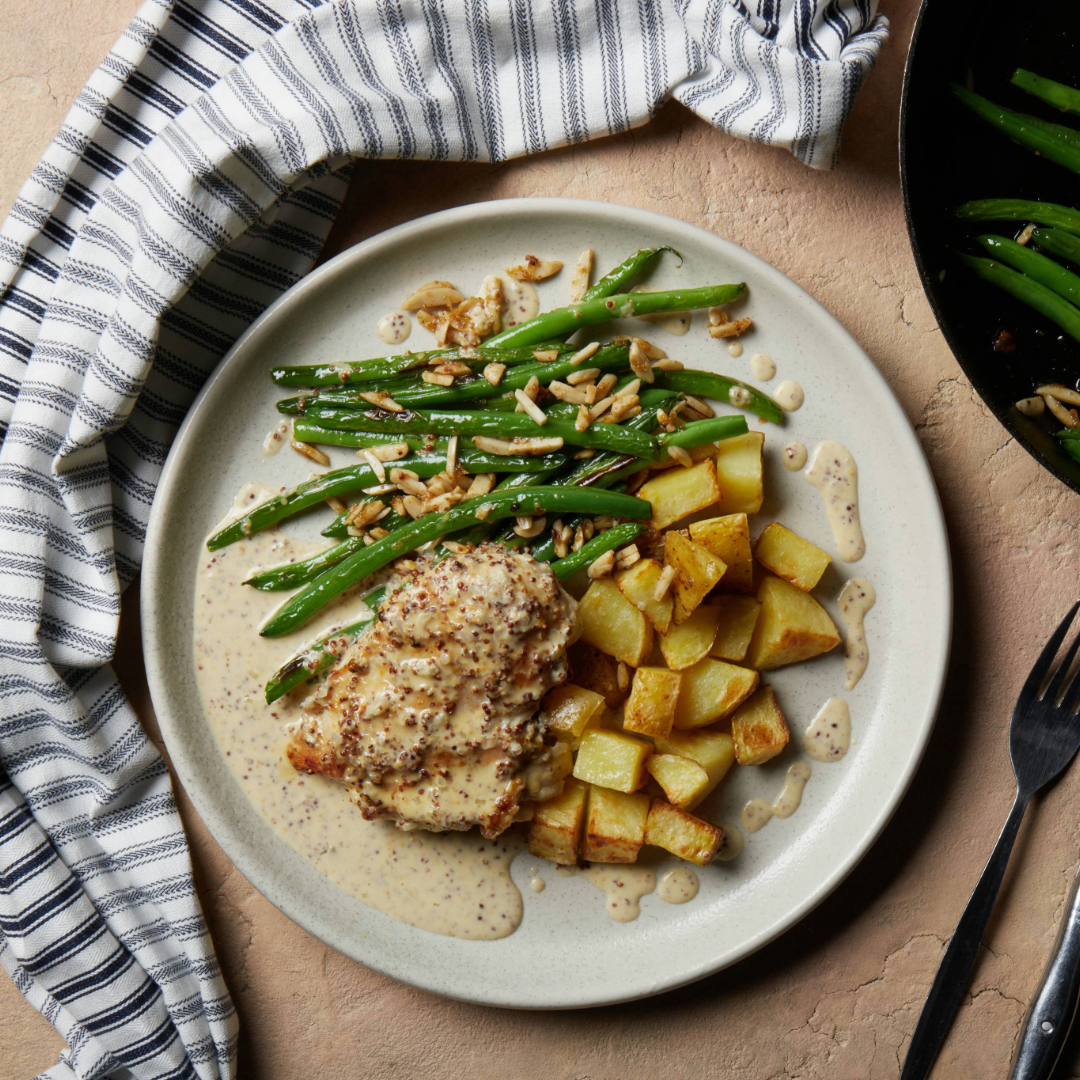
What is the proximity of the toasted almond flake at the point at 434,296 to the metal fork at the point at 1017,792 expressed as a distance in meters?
2.50

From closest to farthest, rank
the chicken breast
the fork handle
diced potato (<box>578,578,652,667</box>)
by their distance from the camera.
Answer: the chicken breast, diced potato (<box>578,578,652,667</box>), the fork handle

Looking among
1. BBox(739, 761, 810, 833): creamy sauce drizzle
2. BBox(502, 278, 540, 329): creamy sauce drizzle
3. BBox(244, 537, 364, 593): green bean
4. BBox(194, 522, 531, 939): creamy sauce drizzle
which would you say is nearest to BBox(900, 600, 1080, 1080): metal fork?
BBox(739, 761, 810, 833): creamy sauce drizzle

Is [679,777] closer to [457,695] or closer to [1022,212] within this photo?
[457,695]

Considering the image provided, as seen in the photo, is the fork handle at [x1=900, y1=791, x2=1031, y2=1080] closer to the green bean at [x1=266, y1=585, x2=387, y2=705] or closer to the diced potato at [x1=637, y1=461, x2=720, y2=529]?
the diced potato at [x1=637, y1=461, x2=720, y2=529]

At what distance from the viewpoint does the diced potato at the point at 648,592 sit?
2754 millimetres

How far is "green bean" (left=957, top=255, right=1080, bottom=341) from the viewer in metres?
2.71

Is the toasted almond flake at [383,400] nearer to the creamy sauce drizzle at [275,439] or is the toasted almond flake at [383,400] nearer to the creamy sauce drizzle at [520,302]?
the creamy sauce drizzle at [275,439]

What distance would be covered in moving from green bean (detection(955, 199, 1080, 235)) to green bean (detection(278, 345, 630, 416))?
4.07 ft

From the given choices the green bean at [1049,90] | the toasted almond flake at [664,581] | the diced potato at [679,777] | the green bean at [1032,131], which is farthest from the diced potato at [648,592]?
the green bean at [1049,90]

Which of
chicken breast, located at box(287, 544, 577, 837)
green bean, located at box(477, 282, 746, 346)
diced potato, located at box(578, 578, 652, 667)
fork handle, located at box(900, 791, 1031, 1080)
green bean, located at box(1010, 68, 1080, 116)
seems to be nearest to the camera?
chicken breast, located at box(287, 544, 577, 837)

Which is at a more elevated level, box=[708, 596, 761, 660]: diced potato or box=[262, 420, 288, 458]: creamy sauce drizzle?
box=[262, 420, 288, 458]: creamy sauce drizzle

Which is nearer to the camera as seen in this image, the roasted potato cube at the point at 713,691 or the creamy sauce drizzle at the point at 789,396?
the roasted potato cube at the point at 713,691

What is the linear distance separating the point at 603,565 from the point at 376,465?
871 mm

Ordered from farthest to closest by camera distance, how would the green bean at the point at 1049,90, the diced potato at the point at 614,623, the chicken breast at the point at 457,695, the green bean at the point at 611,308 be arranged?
the green bean at the point at 611,308 < the diced potato at the point at 614,623 < the green bean at the point at 1049,90 < the chicken breast at the point at 457,695
